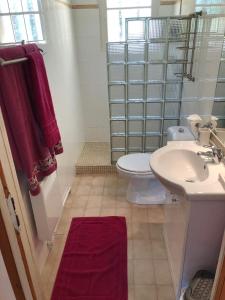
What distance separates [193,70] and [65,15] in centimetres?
146

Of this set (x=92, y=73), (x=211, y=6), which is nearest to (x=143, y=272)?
(x=211, y=6)

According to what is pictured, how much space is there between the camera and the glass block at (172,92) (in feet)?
7.82

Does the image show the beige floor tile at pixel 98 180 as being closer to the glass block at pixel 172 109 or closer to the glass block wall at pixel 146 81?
the glass block wall at pixel 146 81

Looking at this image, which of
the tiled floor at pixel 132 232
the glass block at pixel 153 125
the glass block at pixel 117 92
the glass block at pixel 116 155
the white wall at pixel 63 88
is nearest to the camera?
the tiled floor at pixel 132 232

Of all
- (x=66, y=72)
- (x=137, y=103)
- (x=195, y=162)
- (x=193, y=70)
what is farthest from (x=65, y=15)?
(x=195, y=162)

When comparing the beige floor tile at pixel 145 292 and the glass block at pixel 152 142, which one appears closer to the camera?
the beige floor tile at pixel 145 292

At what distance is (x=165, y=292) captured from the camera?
58.6 inches

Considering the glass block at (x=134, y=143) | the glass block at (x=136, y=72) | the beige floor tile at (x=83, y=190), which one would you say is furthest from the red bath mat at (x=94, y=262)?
the glass block at (x=136, y=72)

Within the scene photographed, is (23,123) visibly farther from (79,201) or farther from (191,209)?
(79,201)

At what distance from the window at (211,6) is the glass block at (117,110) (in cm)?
111

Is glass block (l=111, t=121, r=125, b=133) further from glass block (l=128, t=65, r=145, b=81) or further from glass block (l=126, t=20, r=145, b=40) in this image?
glass block (l=126, t=20, r=145, b=40)

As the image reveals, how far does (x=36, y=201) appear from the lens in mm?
1482

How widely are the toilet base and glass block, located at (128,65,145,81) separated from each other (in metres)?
1.03

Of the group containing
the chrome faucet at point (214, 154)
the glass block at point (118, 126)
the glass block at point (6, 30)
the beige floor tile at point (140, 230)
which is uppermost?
the glass block at point (6, 30)
